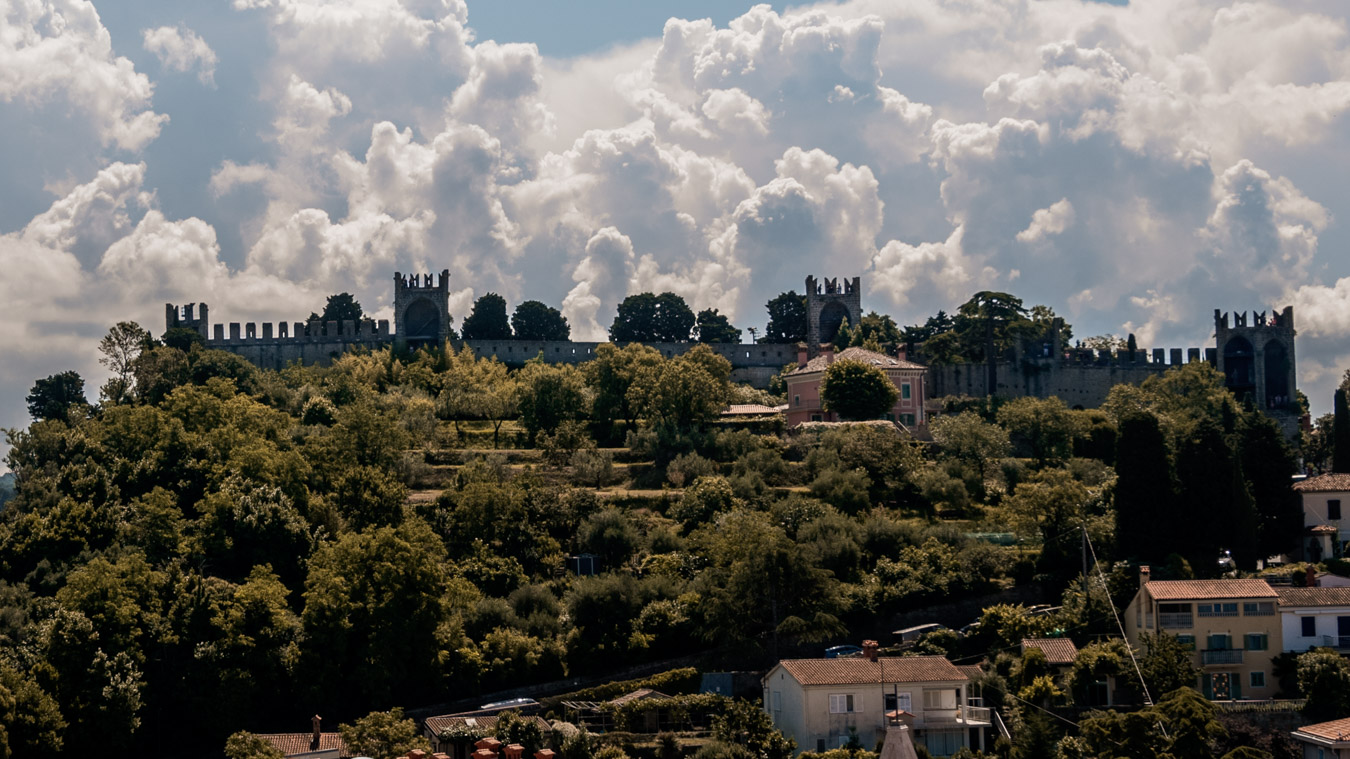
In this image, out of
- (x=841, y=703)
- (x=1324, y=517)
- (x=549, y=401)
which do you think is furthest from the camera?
(x=549, y=401)

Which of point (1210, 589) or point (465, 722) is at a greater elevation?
point (1210, 589)

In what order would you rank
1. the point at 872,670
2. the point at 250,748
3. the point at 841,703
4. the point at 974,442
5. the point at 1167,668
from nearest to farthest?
1. the point at 250,748
2. the point at 1167,668
3. the point at 841,703
4. the point at 872,670
5. the point at 974,442

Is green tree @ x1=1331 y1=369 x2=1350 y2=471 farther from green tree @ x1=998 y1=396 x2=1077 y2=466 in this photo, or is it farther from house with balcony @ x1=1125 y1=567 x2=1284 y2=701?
house with balcony @ x1=1125 y1=567 x2=1284 y2=701

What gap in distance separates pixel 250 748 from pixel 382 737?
352 centimetres

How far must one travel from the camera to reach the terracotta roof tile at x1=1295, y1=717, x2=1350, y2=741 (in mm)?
41031

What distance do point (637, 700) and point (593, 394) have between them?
3364cm

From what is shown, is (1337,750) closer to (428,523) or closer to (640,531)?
(640,531)

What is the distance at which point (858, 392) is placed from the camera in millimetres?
78188

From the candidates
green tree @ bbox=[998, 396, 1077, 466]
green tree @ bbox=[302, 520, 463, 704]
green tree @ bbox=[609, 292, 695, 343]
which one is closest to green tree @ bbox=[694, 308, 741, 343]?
green tree @ bbox=[609, 292, 695, 343]

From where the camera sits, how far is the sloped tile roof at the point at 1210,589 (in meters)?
47.8

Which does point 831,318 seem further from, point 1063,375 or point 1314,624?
point 1314,624

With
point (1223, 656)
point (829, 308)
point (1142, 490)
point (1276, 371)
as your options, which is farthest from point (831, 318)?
point (1223, 656)

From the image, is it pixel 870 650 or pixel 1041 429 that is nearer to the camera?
pixel 870 650

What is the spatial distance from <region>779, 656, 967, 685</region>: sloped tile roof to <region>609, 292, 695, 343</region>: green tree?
55.3m
